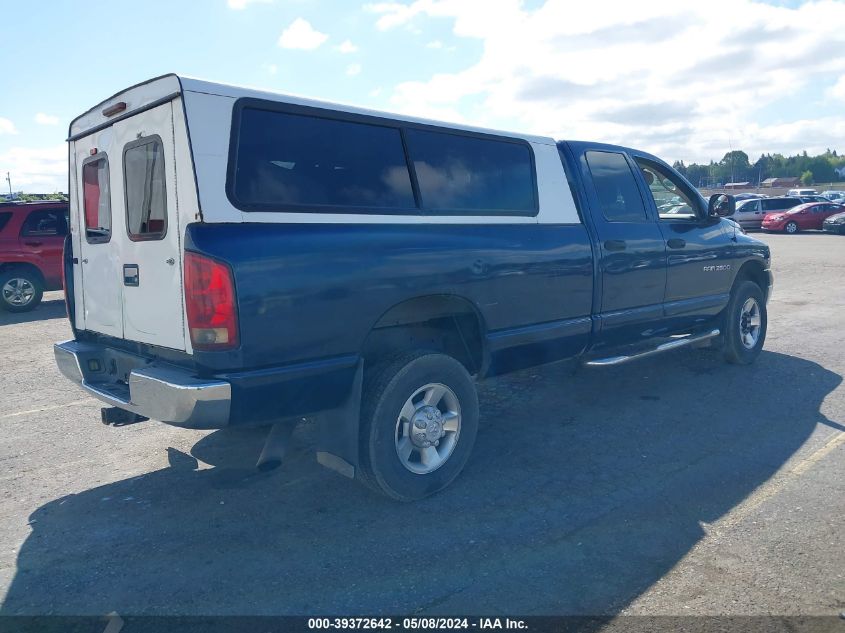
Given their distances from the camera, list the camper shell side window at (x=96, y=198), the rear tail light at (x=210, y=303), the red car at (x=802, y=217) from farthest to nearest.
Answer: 1. the red car at (x=802, y=217)
2. the camper shell side window at (x=96, y=198)
3. the rear tail light at (x=210, y=303)

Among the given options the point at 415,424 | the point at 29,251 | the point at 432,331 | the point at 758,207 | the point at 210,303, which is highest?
the point at 758,207

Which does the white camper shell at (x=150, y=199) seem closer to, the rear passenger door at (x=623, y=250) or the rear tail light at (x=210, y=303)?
the rear tail light at (x=210, y=303)

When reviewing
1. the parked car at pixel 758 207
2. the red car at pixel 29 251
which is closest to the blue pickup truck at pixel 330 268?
the red car at pixel 29 251

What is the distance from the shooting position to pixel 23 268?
1207 centimetres

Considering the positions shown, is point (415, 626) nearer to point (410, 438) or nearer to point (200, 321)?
point (410, 438)

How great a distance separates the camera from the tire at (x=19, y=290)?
469 inches

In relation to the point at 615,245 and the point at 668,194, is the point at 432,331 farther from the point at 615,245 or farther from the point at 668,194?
the point at 668,194

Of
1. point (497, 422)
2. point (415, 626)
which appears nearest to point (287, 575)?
point (415, 626)

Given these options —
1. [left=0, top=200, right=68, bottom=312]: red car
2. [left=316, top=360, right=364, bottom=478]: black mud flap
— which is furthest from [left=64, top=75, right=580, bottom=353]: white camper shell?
[left=0, top=200, right=68, bottom=312]: red car

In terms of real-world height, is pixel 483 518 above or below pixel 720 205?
below

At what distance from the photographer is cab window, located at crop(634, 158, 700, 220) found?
6.24 metres

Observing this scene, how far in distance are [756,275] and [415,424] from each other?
502 centimetres

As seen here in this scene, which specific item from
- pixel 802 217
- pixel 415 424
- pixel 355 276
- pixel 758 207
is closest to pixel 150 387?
pixel 355 276

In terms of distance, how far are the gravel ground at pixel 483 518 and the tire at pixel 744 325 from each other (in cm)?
86
